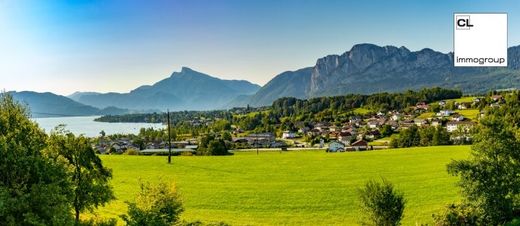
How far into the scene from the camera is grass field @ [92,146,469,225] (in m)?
35.3

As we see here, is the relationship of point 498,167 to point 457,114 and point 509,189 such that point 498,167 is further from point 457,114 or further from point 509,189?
point 457,114

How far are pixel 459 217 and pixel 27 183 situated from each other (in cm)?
2584

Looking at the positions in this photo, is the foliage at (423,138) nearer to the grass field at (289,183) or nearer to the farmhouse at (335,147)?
the farmhouse at (335,147)

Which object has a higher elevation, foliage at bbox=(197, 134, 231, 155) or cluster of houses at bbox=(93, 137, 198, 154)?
foliage at bbox=(197, 134, 231, 155)

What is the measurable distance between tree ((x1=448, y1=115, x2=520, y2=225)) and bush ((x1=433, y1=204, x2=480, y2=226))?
0.65m

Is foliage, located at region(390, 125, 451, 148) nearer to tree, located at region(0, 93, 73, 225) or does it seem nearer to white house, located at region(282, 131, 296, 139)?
white house, located at region(282, 131, 296, 139)

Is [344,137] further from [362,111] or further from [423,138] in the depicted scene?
[362,111]

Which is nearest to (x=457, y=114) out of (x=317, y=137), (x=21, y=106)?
(x=317, y=137)

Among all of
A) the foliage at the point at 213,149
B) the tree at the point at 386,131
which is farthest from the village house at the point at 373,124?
the foliage at the point at 213,149

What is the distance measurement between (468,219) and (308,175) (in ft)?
84.4

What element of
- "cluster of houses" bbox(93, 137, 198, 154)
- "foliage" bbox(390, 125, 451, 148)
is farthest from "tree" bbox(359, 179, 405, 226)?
"cluster of houses" bbox(93, 137, 198, 154)

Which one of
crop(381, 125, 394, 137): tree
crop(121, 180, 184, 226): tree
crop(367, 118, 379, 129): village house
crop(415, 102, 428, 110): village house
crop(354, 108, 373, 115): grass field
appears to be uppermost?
crop(415, 102, 428, 110): village house

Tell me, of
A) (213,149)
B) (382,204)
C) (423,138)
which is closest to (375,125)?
(423,138)

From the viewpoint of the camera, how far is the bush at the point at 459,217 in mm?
28609
